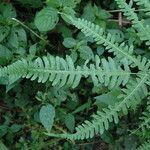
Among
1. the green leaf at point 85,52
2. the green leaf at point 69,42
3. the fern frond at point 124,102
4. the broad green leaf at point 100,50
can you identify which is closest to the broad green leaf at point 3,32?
the green leaf at point 69,42

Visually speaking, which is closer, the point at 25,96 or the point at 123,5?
the point at 123,5

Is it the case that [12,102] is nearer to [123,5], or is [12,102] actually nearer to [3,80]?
[3,80]

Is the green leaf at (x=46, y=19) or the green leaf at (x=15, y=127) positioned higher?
the green leaf at (x=46, y=19)

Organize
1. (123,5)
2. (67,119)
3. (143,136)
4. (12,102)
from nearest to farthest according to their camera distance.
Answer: (123,5)
(143,136)
(67,119)
(12,102)

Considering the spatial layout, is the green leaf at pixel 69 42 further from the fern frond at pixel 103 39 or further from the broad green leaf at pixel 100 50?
the fern frond at pixel 103 39

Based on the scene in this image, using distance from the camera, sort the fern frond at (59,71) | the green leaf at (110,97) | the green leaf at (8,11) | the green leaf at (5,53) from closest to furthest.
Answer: the fern frond at (59,71) → the green leaf at (110,97) → the green leaf at (5,53) → the green leaf at (8,11)

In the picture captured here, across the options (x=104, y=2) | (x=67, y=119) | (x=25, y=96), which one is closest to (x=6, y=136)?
(x=25, y=96)
